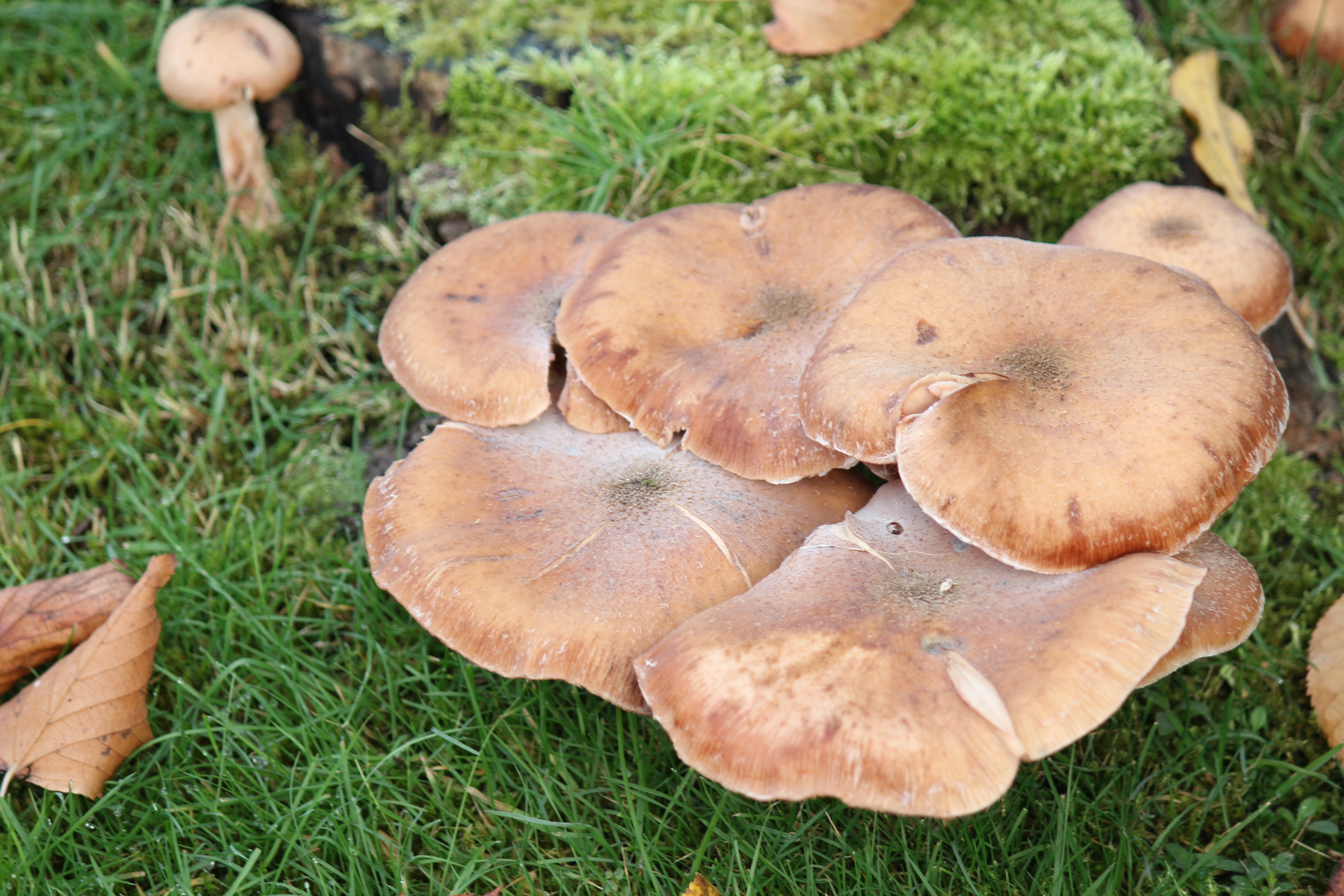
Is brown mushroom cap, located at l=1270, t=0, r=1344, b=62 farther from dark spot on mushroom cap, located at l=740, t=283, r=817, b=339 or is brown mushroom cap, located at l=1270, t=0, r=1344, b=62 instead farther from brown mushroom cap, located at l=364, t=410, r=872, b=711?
brown mushroom cap, located at l=364, t=410, r=872, b=711

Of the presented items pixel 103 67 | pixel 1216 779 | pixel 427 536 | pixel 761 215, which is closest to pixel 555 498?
pixel 427 536

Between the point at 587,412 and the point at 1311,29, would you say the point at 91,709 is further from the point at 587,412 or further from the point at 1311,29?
the point at 1311,29

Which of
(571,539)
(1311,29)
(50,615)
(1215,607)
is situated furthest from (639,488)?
(1311,29)

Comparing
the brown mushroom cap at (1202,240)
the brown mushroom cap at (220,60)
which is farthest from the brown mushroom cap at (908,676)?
the brown mushroom cap at (220,60)

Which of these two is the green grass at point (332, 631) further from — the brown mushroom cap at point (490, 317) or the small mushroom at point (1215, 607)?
the brown mushroom cap at point (490, 317)

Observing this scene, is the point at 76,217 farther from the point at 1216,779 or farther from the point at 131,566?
the point at 1216,779
